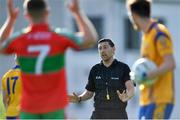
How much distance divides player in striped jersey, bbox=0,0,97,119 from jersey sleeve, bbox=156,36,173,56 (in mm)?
677

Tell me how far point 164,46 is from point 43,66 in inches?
46.9

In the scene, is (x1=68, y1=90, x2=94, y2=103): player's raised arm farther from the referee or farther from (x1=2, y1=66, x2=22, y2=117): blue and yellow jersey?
(x1=2, y1=66, x2=22, y2=117): blue and yellow jersey

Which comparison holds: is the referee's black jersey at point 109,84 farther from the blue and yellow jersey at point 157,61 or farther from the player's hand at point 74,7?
the player's hand at point 74,7

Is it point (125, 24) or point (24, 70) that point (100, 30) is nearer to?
point (125, 24)

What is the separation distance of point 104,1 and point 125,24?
4.83 ft

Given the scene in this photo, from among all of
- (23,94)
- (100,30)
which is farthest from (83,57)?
(23,94)

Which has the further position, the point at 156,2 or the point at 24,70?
the point at 156,2

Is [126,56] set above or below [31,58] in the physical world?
below

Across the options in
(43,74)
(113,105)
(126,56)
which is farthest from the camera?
(126,56)

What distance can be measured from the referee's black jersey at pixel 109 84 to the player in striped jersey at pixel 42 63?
10.3 feet

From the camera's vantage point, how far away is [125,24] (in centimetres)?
4762

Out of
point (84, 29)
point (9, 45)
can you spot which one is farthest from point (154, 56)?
point (9, 45)

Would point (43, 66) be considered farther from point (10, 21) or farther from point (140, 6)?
point (140, 6)

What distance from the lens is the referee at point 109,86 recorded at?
43.0ft
